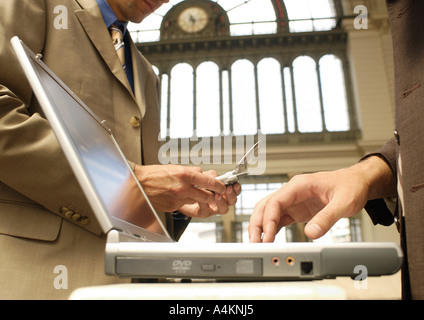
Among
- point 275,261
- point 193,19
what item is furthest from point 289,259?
point 193,19

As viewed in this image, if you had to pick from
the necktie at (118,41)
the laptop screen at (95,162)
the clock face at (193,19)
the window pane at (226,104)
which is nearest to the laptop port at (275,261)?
the laptop screen at (95,162)

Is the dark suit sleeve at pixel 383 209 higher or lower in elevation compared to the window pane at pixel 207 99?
lower

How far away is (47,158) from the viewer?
0.86 meters

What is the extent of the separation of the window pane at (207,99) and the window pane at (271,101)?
1.41m

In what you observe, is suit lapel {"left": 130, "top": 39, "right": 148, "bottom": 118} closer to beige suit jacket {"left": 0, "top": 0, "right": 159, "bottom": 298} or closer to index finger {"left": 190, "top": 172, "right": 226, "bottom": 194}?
beige suit jacket {"left": 0, "top": 0, "right": 159, "bottom": 298}

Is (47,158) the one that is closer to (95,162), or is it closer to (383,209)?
(95,162)

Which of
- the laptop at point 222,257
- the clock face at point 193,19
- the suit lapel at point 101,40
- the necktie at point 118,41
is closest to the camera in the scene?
the laptop at point 222,257

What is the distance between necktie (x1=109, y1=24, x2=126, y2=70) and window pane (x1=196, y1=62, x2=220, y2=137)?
32.5 ft

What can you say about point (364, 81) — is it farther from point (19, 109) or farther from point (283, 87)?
point (19, 109)

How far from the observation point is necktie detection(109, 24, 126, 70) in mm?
1333

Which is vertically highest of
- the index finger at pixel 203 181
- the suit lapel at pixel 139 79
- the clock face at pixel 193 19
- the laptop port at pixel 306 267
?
the clock face at pixel 193 19

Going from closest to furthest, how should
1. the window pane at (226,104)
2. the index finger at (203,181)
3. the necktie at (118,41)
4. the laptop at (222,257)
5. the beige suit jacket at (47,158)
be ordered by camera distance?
the laptop at (222,257), the beige suit jacket at (47,158), the index finger at (203,181), the necktie at (118,41), the window pane at (226,104)

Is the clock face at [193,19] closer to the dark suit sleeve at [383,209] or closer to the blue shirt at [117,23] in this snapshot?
the blue shirt at [117,23]

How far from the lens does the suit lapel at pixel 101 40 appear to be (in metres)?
1.21
